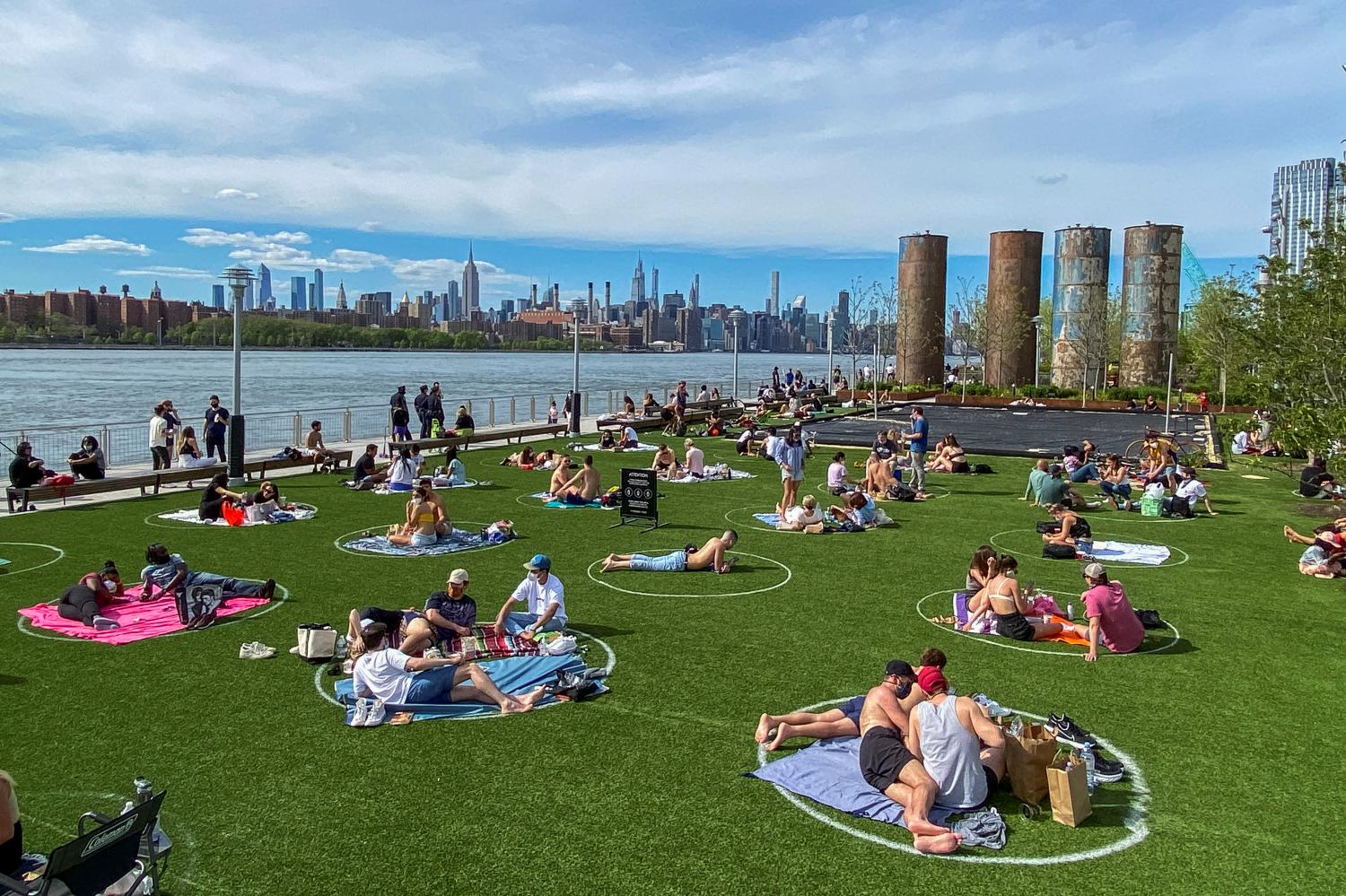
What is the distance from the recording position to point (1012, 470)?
28312 mm

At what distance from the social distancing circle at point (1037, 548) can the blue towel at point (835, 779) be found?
9.19m

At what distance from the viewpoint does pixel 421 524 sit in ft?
54.4

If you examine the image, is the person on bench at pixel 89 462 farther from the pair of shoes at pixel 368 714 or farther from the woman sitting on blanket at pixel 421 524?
the pair of shoes at pixel 368 714

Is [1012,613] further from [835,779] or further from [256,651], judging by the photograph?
[256,651]

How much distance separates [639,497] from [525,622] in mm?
7521

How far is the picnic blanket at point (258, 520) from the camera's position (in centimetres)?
1859

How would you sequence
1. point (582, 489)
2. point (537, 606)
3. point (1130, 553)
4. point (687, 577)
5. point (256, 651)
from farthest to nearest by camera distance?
point (582, 489), point (1130, 553), point (687, 577), point (537, 606), point (256, 651)

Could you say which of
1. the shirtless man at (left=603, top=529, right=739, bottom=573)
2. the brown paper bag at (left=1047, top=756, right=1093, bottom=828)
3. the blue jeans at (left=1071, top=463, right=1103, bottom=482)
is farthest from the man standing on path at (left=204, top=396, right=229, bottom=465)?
the brown paper bag at (left=1047, top=756, right=1093, bottom=828)

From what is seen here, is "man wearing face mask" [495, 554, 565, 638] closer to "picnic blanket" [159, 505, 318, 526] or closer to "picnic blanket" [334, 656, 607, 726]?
"picnic blanket" [334, 656, 607, 726]

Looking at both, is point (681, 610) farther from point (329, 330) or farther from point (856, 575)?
point (329, 330)

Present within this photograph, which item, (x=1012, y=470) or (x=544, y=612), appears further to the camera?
(x=1012, y=470)

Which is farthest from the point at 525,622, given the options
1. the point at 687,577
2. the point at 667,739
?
the point at 687,577

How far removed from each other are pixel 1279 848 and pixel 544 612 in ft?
23.6

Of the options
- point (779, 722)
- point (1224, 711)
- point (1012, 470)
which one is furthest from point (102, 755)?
point (1012, 470)
